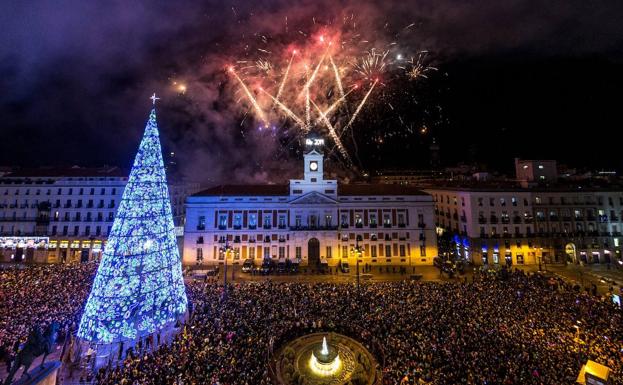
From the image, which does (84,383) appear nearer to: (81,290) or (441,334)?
(81,290)

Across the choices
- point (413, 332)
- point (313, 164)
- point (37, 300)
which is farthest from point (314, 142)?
point (37, 300)

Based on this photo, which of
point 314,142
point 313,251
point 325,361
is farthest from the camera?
point 314,142

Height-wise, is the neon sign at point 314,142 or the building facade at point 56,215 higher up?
the neon sign at point 314,142

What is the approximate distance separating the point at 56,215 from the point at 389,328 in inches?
1972

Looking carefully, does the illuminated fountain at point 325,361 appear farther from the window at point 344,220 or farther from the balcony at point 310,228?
the window at point 344,220

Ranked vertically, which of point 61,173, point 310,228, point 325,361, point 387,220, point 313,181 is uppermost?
point 61,173

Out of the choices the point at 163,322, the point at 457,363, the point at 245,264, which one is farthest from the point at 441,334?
the point at 245,264

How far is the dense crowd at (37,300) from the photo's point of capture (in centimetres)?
1738

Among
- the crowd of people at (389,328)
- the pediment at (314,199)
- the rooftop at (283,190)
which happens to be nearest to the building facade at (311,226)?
the pediment at (314,199)

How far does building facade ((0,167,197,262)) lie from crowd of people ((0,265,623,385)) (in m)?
15.8

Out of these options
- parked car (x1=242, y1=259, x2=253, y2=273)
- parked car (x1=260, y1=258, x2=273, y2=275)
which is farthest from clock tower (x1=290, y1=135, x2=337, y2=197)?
parked car (x1=242, y1=259, x2=253, y2=273)

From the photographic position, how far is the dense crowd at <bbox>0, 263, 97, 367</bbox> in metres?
17.4

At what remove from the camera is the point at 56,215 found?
1686 inches

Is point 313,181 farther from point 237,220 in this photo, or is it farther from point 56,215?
point 56,215
